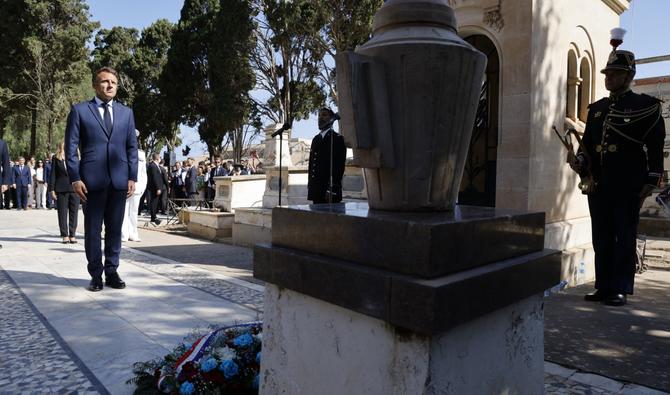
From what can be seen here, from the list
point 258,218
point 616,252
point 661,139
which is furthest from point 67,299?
point 661,139

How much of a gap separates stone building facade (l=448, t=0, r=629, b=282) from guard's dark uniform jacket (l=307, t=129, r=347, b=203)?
1.66m

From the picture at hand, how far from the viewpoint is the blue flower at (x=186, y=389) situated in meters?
2.46

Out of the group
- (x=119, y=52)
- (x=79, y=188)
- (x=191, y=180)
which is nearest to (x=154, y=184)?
(x=191, y=180)

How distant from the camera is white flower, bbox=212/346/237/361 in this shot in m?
2.62

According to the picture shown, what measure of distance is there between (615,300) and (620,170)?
1.17 m

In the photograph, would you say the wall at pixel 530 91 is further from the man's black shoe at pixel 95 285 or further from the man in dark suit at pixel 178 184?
the man in dark suit at pixel 178 184

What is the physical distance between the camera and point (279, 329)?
88.4 inches

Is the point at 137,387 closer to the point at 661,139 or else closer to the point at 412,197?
the point at 412,197

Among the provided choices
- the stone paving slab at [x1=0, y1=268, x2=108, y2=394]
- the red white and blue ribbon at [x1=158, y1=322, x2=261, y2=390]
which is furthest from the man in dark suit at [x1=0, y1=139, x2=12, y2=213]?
the red white and blue ribbon at [x1=158, y1=322, x2=261, y2=390]

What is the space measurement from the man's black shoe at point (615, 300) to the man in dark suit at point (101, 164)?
4.60 metres

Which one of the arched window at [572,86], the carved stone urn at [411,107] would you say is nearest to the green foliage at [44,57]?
the arched window at [572,86]

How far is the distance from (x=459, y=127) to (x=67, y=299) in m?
3.93

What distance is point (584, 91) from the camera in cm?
659

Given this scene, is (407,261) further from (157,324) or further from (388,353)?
(157,324)
